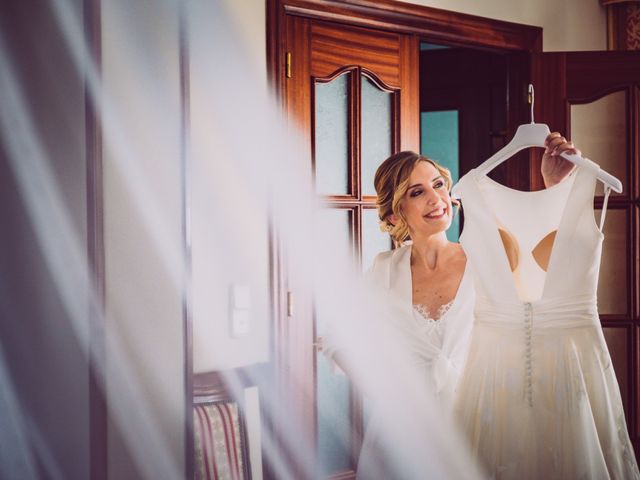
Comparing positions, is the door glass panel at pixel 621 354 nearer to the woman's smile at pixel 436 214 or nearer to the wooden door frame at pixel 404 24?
the wooden door frame at pixel 404 24

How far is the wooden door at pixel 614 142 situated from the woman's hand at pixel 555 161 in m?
1.47

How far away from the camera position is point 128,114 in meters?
1.94

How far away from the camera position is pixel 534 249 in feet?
6.24

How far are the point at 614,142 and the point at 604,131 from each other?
65 mm

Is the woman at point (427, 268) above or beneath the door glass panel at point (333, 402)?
above

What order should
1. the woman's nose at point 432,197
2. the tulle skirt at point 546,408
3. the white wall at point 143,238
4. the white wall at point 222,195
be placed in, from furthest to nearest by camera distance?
the white wall at point 222,195
the woman's nose at point 432,197
the white wall at point 143,238
the tulle skirt at point 546,408

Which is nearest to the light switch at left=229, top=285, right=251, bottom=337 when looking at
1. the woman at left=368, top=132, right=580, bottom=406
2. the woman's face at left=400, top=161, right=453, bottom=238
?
Answer: the woman at left=368, top=132, right=580, bottom=406

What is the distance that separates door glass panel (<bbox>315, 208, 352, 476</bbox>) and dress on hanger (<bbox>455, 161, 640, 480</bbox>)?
115cm

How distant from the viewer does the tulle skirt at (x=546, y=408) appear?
1653 millimetres

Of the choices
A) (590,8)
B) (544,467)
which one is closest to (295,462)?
(544,467)

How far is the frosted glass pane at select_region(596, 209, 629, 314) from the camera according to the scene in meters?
3.25

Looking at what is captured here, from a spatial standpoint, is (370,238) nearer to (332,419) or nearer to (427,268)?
(332,419)

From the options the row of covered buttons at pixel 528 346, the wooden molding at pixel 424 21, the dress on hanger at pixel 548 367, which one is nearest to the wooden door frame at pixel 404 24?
the wooden molding at pixel 424 21

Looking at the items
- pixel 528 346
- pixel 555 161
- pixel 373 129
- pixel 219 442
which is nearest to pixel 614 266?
pixel 373 129
